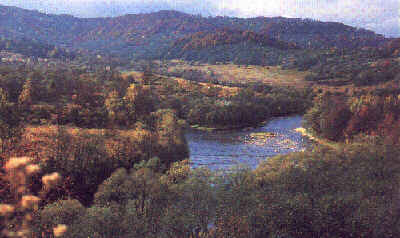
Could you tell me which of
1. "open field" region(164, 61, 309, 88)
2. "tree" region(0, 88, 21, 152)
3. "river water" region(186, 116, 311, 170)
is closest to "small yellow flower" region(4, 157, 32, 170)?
"tree" region(0, 88, 21, 152)

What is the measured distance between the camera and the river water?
6138 cm

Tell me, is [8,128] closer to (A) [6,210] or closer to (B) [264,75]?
(A) [6,210]

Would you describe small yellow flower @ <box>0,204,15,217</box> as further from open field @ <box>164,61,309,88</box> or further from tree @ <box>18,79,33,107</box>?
open field @ <box>164,61,309,88</box>

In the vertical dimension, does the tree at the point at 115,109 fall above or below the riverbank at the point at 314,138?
above

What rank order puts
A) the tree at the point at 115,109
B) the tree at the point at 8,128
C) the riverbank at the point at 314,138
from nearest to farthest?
the tree at the point at 8,128 → the tree at the point at 115,109 → the riverbank at the point at 314,138

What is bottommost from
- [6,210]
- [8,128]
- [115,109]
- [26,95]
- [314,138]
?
[314,138]

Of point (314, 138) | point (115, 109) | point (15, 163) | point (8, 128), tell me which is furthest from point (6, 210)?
point (314, 138)

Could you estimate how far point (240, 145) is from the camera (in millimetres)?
73938

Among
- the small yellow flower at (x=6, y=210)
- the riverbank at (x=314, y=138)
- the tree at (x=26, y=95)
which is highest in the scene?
the small yellow flower at (x=6, y=210)

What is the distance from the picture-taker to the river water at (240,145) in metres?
61.4

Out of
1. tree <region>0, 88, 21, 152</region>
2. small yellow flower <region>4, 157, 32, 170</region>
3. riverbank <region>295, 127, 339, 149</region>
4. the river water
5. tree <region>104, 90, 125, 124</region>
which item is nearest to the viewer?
small yellow flower <region>4, 157, 32, 170</region>

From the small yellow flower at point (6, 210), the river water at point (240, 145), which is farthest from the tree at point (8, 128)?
the small yellow flower at point (6, 210)

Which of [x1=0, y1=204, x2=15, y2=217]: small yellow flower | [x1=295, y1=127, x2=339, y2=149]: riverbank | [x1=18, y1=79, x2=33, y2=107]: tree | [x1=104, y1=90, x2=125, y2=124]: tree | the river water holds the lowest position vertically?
the river water

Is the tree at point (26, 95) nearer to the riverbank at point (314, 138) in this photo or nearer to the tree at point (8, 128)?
the tree at point (8, 128)
